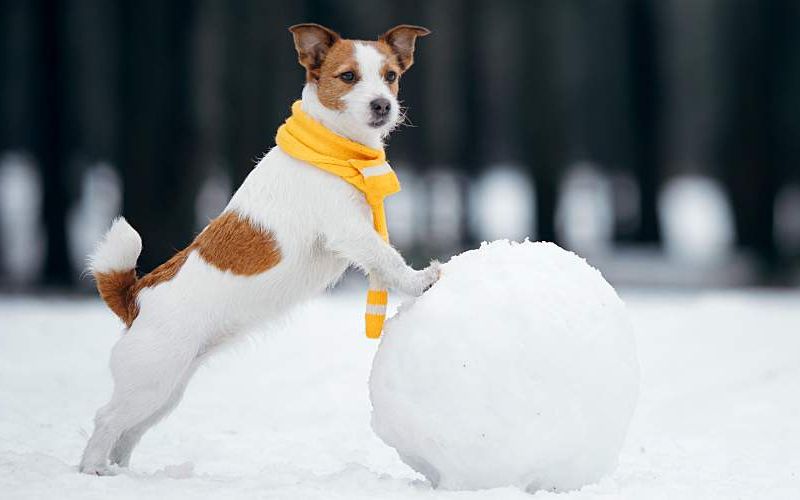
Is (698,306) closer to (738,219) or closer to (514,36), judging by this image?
(738,219)

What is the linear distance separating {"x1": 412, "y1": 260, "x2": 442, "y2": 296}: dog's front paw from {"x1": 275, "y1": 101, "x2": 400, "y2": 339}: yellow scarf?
154mm

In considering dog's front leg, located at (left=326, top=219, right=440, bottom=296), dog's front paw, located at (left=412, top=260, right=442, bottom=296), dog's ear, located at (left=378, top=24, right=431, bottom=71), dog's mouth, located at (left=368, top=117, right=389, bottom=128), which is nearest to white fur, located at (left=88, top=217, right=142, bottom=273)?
dog's front leg, located at (left=326, top=219, right=440, bottom=296)

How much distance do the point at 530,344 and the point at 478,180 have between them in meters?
11.0

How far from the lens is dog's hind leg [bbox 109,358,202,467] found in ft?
15.4

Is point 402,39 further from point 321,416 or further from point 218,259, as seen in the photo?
point 321,416

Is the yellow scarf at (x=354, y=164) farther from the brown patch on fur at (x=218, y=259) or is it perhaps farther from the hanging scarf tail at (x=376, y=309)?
the brown patch on fur at (x=218, y=259)

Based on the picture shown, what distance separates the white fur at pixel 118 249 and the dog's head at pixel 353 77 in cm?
99

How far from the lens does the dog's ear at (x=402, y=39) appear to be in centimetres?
478

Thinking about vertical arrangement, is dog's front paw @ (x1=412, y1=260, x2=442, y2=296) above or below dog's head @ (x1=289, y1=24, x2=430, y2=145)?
below

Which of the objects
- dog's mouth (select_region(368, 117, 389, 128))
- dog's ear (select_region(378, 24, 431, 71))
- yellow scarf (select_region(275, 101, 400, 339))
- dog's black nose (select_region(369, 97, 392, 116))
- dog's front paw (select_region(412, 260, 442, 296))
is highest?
dog's ear (select_region(378, 24, 431, 71))

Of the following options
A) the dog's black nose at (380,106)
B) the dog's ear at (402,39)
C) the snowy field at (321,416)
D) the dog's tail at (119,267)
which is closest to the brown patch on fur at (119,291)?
the dog's tail at (119,267)

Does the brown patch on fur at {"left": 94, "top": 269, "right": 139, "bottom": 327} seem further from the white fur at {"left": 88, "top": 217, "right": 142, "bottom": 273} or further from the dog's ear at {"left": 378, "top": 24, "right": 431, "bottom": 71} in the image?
the dog's ear at {"left": 378, "top": 24, "right": 431, "bottom": 71}

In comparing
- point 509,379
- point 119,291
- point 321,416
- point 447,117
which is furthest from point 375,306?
point 447,117

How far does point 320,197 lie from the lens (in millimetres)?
4480
